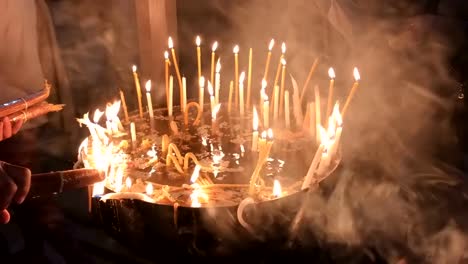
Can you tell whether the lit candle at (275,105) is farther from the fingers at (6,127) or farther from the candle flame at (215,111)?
the fingers at (6,127)

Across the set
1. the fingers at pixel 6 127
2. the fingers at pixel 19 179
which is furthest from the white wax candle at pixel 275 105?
the fingers at pixel 19 179

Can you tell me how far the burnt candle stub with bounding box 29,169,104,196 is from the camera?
1837 millimetres

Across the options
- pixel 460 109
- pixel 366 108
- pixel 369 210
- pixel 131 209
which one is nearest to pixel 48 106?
pixel 131 209

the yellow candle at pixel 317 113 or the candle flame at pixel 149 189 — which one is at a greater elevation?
the yellow candle at pixel 317 113

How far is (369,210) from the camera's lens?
2.95 m

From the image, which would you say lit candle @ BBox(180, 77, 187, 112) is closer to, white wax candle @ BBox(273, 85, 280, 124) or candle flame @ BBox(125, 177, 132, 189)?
white wax candle @ BBox(273, 85, 280, 124)

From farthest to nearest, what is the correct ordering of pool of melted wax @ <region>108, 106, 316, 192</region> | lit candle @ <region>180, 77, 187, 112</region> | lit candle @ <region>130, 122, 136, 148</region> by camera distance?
1. lit candle @ <region>180, 77, 187, 112</region>
2. lit candle @ <region>130, 122, 136, 148</region>
3. pool of melted wax @ <region>108, 106, 316, 192</region>

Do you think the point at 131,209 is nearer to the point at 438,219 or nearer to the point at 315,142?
the point at 315,142

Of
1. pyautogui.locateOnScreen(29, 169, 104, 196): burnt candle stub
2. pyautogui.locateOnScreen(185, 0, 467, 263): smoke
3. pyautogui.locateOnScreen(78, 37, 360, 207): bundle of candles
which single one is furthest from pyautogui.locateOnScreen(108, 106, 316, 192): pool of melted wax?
pyautogui.locateOnScreen(29, 169, 104, 196): burnt candle stub

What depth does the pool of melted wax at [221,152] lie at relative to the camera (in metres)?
2.47

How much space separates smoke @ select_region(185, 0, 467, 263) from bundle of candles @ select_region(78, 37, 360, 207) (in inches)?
11.2

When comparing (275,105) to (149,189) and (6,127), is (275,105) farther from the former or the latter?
(6,127)

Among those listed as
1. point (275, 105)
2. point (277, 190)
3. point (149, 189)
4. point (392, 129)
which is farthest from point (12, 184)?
point (392, 129)

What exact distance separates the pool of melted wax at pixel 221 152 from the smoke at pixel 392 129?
10.9 inches
